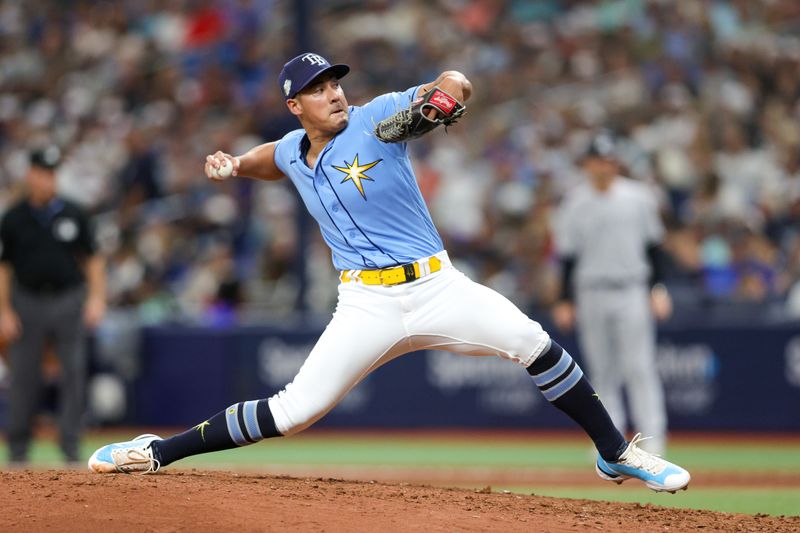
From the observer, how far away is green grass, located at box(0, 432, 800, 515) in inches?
337

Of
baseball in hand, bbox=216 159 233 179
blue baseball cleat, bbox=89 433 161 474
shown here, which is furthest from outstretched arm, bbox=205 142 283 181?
blue baseball cleat, bbox=89 433 161 474

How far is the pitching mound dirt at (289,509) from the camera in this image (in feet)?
17.0

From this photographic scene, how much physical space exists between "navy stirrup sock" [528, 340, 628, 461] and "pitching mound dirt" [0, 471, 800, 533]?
33 cm

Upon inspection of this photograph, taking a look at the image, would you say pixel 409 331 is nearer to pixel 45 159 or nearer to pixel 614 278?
pixel 614 278

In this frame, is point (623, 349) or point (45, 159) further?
point (623, 349)

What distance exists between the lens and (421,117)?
5430mm

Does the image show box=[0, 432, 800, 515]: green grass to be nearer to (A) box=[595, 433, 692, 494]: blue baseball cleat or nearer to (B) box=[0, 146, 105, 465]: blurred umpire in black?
(B) box=[0, 146, 105, 465]: blurred umpire in black

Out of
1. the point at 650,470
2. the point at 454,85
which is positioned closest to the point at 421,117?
the point at 454,85

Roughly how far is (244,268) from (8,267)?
485 cm

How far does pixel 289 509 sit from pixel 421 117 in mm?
1802

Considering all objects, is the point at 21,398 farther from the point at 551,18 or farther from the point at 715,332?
the point at 551,18

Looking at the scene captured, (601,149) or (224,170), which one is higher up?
(601,149)

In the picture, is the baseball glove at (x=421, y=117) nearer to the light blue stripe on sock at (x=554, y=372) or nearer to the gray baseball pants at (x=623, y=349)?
the light blue stripe on sock at (x=554, y=372)

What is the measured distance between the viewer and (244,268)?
1466cm
